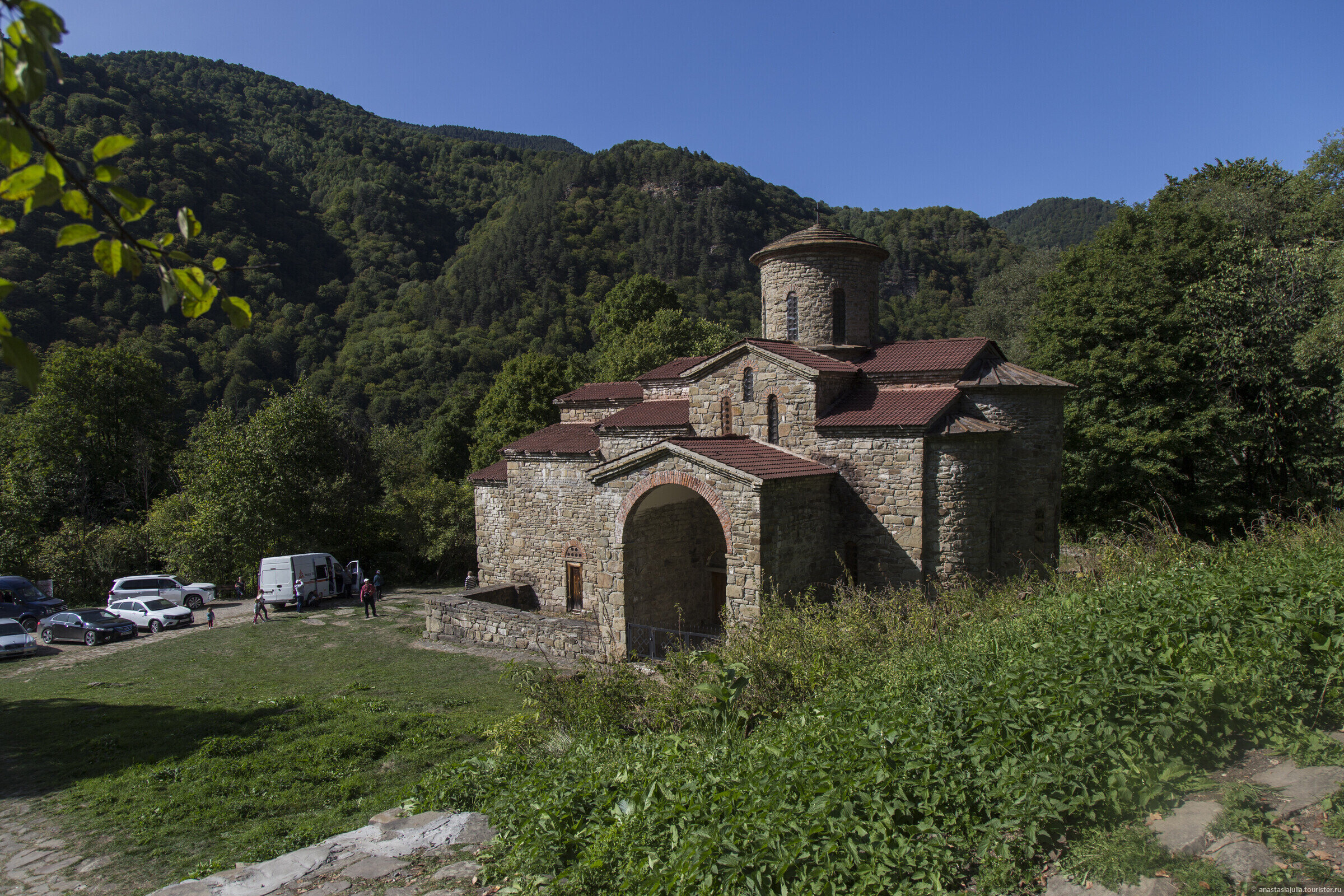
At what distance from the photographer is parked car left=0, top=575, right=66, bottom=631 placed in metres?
20.8

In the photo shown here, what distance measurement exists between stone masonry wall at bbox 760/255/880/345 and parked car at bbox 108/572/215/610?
21.1m

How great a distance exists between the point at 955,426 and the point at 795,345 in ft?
13.8

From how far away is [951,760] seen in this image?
4219 mm

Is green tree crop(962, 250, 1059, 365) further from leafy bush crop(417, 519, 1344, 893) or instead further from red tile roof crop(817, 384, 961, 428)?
leafy bush crop(417, 519, 1344, 893)

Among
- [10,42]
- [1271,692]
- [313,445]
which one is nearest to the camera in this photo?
[10,42]

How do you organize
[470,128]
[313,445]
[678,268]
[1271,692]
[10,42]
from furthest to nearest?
1. [470,128]
2. [678,268]
3. [313,445]
4. [1271,692]
5. [10,42]

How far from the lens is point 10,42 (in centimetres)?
174

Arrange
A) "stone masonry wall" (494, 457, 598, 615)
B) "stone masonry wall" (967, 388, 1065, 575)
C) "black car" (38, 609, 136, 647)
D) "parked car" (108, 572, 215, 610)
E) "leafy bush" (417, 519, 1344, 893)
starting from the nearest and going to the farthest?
"leafy bush" (417, 519, 1344, 893), "stone masonry wall" (967, 388, 1065, 575), "black car" (38, 609, 136, 647), "stone masonry wall" (494, 457, 598, 615), "parked car" (108, 572, 215, 610)

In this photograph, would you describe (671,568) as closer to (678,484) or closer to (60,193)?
(678,484)

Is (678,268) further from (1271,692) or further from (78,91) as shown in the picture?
(1271,692)

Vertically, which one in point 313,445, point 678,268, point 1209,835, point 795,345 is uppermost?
point 678,268

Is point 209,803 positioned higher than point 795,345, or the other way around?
point 795,345

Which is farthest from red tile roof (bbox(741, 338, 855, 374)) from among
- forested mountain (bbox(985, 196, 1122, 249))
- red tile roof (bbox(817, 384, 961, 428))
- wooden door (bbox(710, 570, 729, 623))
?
forested mountain (bbox(985, 196, 1122, 249))

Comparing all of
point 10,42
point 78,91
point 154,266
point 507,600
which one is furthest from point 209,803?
point 78,91
